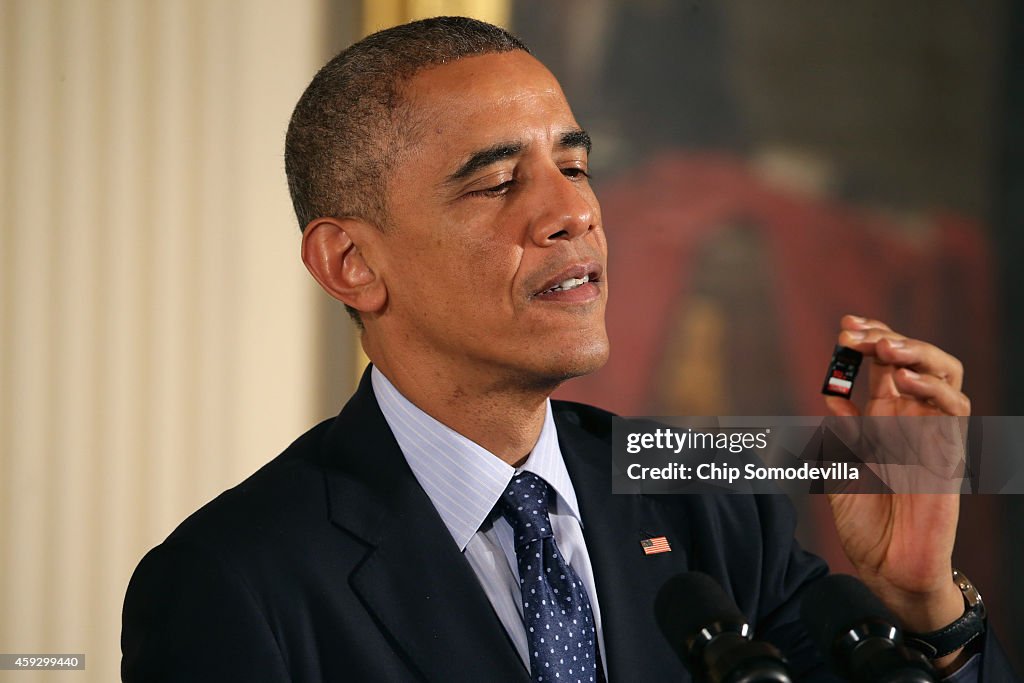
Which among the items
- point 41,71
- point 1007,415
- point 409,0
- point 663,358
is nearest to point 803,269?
point 663,358

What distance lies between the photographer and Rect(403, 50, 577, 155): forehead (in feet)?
4.60

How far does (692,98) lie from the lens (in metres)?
2.63

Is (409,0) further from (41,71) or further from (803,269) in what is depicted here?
(803,269)

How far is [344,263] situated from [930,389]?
33.0 inches

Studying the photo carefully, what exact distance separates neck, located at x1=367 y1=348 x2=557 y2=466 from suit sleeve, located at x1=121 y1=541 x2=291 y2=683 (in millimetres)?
362

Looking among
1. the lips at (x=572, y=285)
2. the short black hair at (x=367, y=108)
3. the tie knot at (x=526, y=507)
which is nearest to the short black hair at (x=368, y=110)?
the short black hair at (x=367, y=108)

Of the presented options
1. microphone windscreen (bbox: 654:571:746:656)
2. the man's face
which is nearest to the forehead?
the man's face

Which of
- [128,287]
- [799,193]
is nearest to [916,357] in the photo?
[799,193]

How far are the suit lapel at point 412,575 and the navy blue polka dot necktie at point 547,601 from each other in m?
0.04

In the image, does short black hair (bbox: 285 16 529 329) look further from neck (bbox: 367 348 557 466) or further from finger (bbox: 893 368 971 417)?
finger (bbox: 893 368 971 417)

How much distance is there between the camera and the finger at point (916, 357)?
4.70 feet

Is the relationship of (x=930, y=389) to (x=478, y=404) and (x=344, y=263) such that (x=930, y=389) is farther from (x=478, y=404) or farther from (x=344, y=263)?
(x=344, y=263)

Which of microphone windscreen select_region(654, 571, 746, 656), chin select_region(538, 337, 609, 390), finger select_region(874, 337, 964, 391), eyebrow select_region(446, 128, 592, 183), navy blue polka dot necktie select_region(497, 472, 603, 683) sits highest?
eyebrow select_region(446, 128, 592, 183)

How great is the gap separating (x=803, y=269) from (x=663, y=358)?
1.42ft
